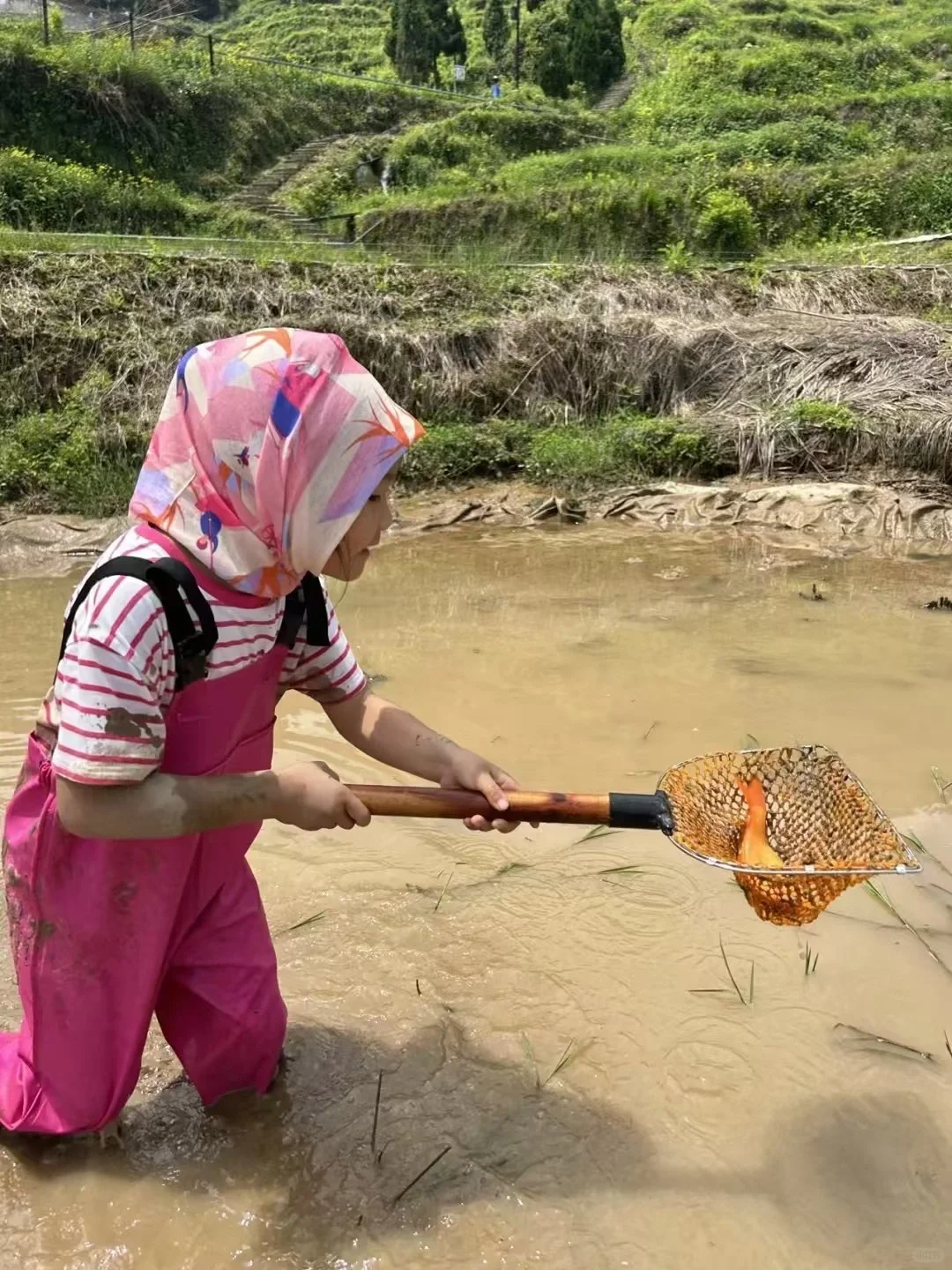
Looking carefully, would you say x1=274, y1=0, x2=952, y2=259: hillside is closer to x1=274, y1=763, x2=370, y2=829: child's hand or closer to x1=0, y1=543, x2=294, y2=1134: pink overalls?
x1=0, y1=543, x2=294, y2=1134: pink overalls

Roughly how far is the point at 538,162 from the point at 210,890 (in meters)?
18.9

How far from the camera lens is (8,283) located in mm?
8016

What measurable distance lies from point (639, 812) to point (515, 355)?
7586 mm

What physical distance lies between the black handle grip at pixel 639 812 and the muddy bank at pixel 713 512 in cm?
555

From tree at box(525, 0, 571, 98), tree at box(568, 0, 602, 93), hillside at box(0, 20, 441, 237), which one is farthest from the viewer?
tree at box(525, 0, 571, 98)

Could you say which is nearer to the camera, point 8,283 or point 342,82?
point 8,283

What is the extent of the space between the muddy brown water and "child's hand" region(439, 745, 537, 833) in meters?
A: 0.70

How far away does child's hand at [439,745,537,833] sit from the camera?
1.68 meters

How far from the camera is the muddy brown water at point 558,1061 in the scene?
68.9 inches

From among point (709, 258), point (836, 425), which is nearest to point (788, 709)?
point (836, 425)

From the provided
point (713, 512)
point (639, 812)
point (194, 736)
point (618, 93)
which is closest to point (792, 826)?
point (639, 812)

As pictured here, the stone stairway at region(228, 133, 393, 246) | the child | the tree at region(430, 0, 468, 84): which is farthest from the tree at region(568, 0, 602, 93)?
the child

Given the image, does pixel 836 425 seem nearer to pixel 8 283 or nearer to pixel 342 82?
pixel 8 283

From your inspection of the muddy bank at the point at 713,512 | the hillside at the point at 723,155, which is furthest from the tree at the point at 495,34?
the muddy bank at the point at 713,512
